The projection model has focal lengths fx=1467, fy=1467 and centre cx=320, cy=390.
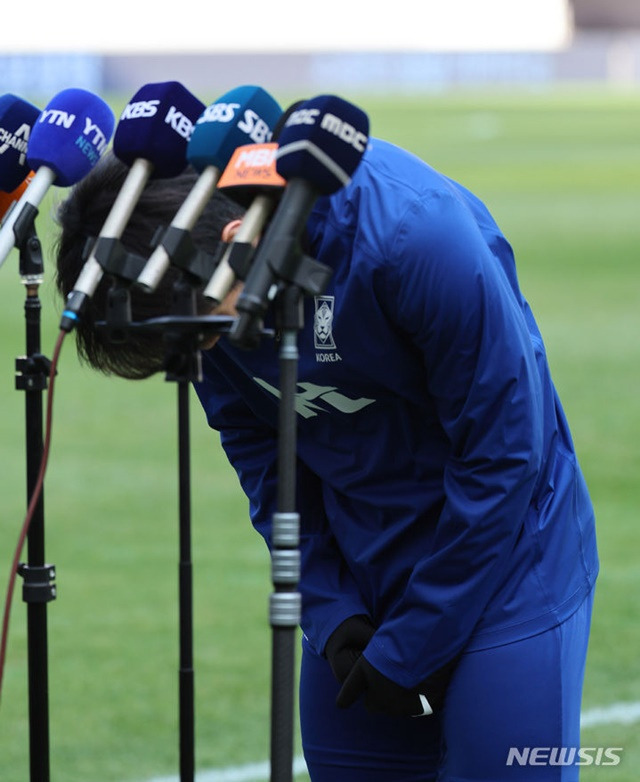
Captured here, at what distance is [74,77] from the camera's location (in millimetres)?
52094

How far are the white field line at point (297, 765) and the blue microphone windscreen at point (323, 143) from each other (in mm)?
2444

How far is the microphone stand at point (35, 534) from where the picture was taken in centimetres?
267

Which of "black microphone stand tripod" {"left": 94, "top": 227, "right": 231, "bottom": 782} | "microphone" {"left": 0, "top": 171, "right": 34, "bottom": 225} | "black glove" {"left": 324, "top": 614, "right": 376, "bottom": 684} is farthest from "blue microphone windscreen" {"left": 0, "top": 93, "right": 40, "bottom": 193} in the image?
"black glove" {"left": 324, "top": 614, "right": 376, "bottom": 684}

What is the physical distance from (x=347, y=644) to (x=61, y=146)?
974 millimetres

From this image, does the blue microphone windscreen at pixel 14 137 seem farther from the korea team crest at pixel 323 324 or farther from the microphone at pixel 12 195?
the korea team crest at pixel 323 324

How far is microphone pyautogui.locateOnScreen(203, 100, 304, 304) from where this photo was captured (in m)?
1.98

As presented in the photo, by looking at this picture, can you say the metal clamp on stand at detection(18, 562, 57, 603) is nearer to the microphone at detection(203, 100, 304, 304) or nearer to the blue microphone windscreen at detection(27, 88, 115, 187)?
the blue microphone windscreen at detection(27, 88, 115, 187)

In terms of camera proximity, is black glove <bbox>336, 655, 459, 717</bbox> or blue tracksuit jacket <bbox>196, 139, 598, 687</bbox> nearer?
blue tracksuit jacket <bbox>196, 139, 598, 687</bbox>

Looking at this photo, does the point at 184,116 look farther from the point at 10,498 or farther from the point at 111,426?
the point at 111,426

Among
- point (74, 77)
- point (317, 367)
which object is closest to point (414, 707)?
point (317, 367)

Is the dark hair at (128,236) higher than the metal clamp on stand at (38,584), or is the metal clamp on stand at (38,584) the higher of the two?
the dark hair at (128,236)

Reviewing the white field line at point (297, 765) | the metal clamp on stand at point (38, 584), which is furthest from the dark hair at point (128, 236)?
the white field line at point (297, 765)

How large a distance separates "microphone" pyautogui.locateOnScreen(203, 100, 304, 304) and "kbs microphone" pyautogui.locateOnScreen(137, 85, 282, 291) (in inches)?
2.3

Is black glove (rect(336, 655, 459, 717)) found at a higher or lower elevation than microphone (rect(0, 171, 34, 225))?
lower
